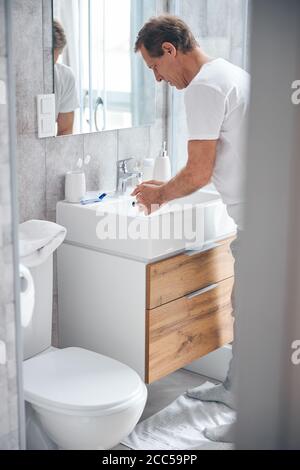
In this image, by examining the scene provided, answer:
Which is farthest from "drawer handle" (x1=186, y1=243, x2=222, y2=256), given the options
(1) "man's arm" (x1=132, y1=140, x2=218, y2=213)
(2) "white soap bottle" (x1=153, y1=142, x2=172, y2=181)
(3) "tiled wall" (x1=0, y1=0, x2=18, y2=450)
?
(3) "tiled wall" (x1=0, y1=0, x2=18, y2=450)

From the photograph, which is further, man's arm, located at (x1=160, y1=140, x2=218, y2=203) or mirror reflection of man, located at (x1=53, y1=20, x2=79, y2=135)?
mirror reflection of man, located at (x1=53, y1=20, x2=79, y2=135)

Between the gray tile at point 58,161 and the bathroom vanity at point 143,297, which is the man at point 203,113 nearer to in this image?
the bathroom vanity at point 143,297

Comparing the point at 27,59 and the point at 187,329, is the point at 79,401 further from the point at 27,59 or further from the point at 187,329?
the point at 27,59

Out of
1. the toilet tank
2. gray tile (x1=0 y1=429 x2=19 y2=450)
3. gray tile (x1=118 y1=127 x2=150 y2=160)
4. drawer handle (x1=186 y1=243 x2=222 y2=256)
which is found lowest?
gray tile (x1=0 y1=429 x2=19 y2=450)

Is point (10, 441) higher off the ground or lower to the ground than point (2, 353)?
lower

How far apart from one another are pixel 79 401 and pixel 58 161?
93cm

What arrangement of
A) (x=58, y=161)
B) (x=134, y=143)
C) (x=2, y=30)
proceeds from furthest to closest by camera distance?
(x=134, y=143) → (x=58, y=161) → (x=2, y=30)

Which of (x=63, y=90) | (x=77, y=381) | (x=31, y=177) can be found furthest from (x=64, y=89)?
(x=77, y=381)

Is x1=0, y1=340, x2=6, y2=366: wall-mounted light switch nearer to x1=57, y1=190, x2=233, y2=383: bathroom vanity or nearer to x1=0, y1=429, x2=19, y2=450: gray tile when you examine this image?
x1=0, y1=429, x2=19, y2=450: gray tile

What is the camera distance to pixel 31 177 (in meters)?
2.35

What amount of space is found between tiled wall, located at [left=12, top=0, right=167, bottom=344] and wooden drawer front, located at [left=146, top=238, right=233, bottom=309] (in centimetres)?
47

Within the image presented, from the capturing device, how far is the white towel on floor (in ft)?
7.54

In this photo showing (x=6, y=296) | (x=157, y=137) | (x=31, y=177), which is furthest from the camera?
(x=157, y=137)

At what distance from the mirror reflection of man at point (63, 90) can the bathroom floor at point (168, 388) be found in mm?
1074
